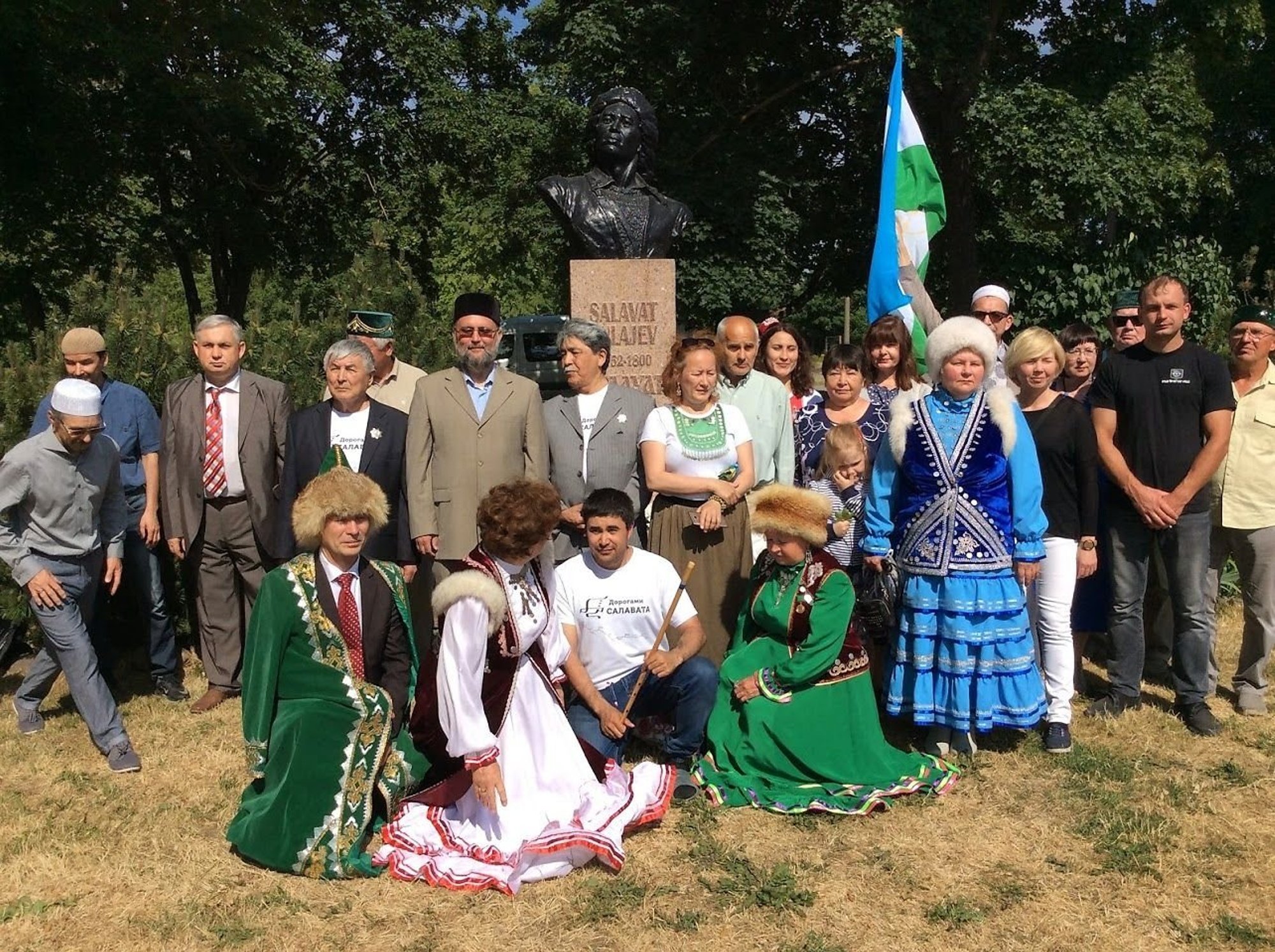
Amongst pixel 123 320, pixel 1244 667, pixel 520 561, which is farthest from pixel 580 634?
pixel 123 320

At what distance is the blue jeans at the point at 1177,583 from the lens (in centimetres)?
471

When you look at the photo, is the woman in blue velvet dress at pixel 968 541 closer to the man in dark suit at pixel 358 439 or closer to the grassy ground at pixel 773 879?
the grassy ground at pixel 773 879

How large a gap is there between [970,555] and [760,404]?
1195 mm

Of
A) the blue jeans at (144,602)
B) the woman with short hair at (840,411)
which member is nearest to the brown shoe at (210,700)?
the blue jeans at (144,602)

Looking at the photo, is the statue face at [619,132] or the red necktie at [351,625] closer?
the red necktie at [351,625]

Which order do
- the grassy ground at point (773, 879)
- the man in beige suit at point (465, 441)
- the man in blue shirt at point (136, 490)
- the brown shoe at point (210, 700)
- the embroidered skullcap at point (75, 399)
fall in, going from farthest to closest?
the brown shoe at point (210, 700) < the man in blue shirt at point (136, 490) < the man in beige suit at point (465, 441) < the embroidered skullcap at point (75, 399) < the grassy ground at point (773, 879)

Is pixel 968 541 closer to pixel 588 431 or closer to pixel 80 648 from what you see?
pixel 588 431

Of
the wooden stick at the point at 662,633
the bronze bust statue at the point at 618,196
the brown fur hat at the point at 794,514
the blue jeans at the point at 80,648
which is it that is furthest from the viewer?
the bronze bust statue at the point at 618,196

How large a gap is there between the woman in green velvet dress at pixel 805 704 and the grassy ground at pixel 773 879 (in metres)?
0.13

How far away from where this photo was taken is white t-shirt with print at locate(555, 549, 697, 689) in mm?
3990

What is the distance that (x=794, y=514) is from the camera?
4.04 meters

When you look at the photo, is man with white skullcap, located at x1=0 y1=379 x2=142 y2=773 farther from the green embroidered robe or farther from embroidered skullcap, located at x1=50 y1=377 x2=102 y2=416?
the green embroidered robe

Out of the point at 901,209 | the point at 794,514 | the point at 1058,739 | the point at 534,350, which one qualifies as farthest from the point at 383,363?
the point at 534,350

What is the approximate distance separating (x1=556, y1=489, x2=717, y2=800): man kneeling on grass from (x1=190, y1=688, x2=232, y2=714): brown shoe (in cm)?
215
